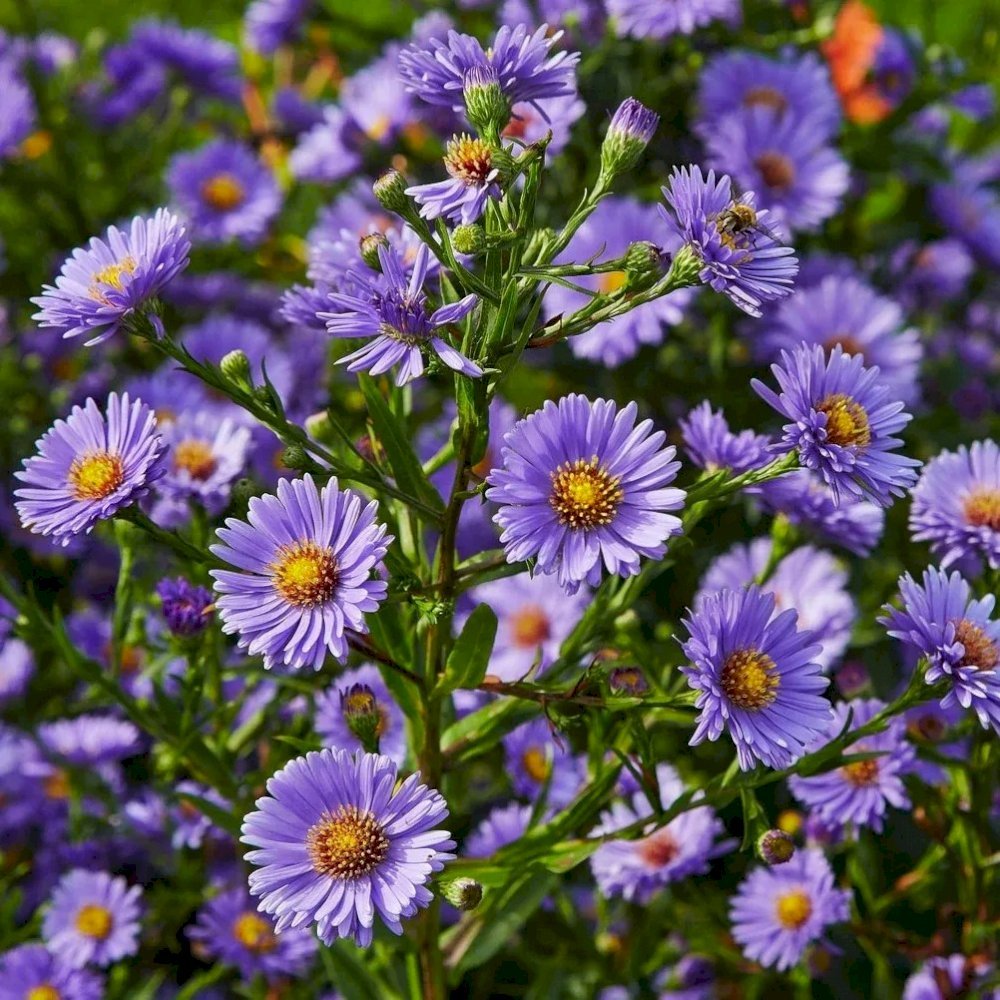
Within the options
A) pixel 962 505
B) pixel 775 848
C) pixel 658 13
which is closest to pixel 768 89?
pixel 658 13

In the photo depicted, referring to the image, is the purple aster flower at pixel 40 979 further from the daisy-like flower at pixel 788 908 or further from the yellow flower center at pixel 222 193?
the yellow flower center at pixel 222 193

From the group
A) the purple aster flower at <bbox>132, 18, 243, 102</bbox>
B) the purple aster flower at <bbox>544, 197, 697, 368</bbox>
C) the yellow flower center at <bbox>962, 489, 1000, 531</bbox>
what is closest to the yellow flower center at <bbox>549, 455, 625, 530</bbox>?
the yellow flower center at <bbox>962, 489, 1000, 531</bbox>

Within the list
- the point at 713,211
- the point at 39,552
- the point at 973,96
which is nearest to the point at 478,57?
the point at 713,211

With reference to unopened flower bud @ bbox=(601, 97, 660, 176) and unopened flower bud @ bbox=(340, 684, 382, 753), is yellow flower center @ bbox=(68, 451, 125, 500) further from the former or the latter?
unopened flower bud @ bbox=(601, 97, 660, 176)

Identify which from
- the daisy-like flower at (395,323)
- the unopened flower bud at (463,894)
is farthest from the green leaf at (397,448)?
the unopened flower bud at (463,894)

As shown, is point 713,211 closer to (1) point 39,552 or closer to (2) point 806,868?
(2) point 806,868

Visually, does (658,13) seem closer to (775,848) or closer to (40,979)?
(775,848)
